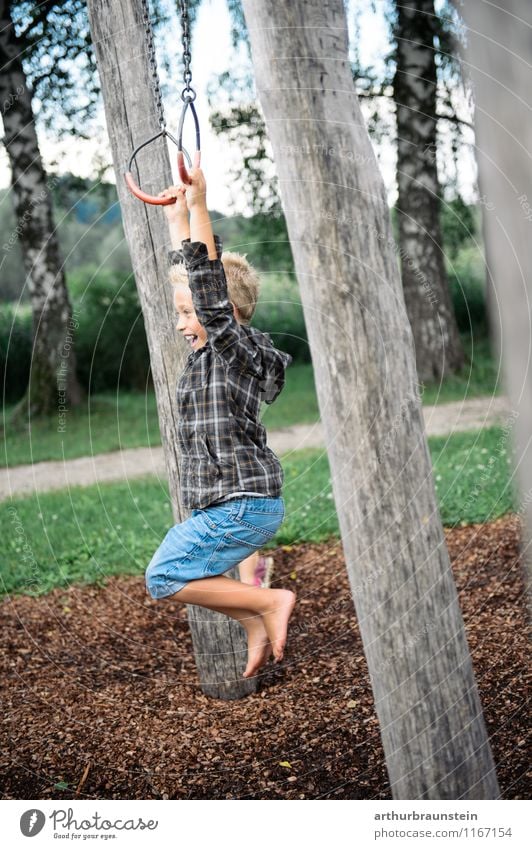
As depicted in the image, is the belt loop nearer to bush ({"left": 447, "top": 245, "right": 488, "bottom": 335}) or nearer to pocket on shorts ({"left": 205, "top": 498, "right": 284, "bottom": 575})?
pocket on shorts ({"left": 205, "top": 498, "right": 284, "bottom": 575})

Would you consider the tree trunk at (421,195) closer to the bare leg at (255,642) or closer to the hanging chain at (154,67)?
the hanging chain at (154,67)

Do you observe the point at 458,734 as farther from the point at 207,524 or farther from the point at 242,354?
the point at 242,354

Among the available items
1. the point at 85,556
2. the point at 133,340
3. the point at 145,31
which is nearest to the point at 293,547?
the point at 85,556

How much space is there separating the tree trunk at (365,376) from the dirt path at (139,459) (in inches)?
223

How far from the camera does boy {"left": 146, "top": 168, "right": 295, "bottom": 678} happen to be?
3088mm

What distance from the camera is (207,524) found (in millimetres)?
3102

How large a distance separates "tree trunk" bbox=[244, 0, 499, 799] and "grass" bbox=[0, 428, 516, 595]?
96.0 inches

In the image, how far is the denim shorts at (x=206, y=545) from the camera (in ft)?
10.1

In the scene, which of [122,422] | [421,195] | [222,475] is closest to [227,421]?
[222,475]

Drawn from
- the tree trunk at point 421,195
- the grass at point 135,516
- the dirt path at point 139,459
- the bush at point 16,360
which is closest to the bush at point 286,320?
the tree trunk at point 421,195

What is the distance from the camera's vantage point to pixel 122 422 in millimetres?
11203

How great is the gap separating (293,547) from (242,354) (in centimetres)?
284

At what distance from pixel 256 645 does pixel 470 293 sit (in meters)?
11.3

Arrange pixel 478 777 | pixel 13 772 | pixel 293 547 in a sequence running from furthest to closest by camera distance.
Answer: pixel 293 547, pixel 13 772, pixel 478 777
